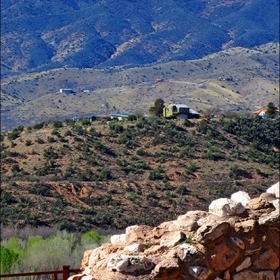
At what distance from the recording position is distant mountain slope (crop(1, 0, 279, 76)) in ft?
524

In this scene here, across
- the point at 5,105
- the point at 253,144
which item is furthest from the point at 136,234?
the point at 5,105

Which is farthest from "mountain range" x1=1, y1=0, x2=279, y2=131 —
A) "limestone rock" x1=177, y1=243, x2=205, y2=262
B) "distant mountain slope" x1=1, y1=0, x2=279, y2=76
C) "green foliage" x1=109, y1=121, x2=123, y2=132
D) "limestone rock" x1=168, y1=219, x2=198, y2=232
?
"limestone rock" x1=177, y1=243, x2=205, y2=262

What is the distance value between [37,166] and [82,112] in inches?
1864

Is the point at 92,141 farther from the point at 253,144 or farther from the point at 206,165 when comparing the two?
the point at 253,144

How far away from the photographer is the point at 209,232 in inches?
228

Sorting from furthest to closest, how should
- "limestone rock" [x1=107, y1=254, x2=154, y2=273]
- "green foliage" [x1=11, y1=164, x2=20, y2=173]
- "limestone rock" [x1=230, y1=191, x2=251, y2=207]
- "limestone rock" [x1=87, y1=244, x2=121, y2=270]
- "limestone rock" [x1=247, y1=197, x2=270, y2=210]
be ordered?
"green foliage" [x1=11, y1=164, x2=20, y2=173] → "limestone rock" [x1=230, y1=191, x2=251, y2=207] → "limestone rock" [x1=247, y1=197, x2=270, y2=210] → "limestone rock" [x1=87, y1=244, x2=121, y2=270] → "limestone rock" [x1=107, y1=254, x2=154, y2=273]

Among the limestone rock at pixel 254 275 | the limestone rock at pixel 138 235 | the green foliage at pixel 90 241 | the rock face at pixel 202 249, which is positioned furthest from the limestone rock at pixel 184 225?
the green foliage at pixel 90 241

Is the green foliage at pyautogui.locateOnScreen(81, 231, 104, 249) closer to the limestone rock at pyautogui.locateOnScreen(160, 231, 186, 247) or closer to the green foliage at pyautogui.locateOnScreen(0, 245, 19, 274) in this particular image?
the green foliage at pyautogui.locateOnScreen(0, 245, 19, 274)

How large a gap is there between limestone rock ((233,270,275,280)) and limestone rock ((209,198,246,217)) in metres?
0.61

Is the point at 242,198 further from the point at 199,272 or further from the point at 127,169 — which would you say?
the point at 127,169

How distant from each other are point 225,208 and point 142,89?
94467mm

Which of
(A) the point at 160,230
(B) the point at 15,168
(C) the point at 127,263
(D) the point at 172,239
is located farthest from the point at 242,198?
(B) the point at 15,168

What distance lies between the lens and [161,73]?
120 metres

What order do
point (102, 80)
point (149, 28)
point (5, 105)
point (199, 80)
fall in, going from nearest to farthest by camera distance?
point (5, 105), point (199, 80), point (102, 80), point (149, 28)
